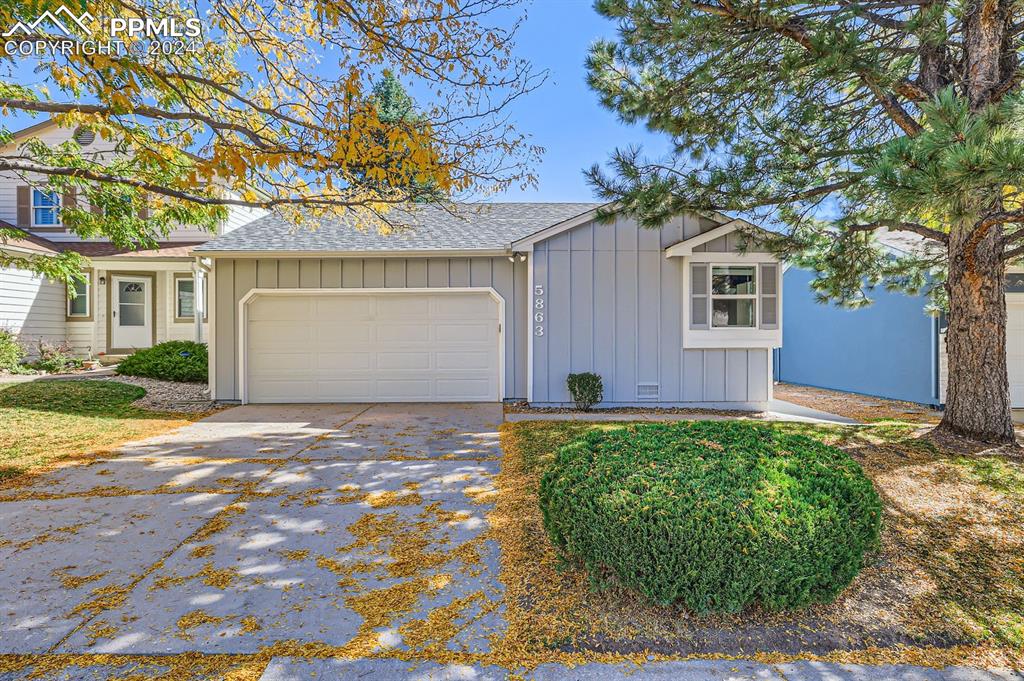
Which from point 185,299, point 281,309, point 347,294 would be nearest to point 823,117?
point 347,294

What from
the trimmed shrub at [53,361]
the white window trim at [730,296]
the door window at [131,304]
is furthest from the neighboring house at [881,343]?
the trimmed shrub at [53,361]

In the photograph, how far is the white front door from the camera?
1272 cm

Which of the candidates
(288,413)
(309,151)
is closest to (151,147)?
(309,151)

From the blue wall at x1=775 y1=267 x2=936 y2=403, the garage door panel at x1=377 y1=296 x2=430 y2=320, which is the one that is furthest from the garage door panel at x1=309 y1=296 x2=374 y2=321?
the blue wall at x1=775 y1=267 x2=936 y2=403

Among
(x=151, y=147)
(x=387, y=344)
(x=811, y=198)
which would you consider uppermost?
(x=151, y=147)

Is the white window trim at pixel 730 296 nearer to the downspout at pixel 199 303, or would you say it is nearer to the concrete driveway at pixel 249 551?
the concrete driveway at pixel 249 551

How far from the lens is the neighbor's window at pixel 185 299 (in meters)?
12.8

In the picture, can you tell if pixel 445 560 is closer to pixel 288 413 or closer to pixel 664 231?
pixel 288 413

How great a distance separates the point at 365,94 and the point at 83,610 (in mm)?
5214

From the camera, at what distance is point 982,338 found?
5.31 meters

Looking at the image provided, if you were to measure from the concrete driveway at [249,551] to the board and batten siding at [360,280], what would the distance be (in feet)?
11.3

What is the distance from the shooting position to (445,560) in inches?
119

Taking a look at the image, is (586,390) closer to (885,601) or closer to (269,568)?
(885,601)

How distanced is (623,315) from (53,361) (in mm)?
13215
